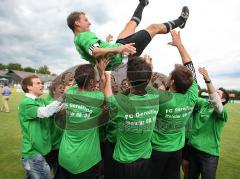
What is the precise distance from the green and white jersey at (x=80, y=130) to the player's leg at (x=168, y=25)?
1532 millimetres

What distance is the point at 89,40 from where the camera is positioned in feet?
12.9

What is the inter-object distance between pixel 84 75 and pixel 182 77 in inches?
55.7

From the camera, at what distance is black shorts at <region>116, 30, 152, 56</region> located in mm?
4344

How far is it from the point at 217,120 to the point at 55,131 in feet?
8.86

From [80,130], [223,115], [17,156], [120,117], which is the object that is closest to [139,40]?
[120,117]

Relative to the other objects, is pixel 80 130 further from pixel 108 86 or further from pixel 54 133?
pixel 54 133

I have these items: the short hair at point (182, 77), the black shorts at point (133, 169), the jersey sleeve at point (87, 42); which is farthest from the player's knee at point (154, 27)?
the black shorts at point (133, 169)

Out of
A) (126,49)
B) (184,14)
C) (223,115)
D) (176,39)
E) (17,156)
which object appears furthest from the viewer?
(17,156)

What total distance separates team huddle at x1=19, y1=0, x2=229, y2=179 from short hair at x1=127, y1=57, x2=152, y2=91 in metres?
0.01

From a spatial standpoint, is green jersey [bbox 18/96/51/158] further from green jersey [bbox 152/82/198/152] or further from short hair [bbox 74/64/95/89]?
green jersey [bbox 152/82/198/152]

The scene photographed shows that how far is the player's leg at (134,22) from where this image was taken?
176 inches

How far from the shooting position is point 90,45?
152 inches

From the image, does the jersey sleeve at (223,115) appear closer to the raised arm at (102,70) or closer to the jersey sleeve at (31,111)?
the raised arm at (102,70)

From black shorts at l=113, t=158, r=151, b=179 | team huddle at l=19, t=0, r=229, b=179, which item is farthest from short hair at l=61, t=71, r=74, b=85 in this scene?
black shorts at l=113, t=158, r=151, b=179
